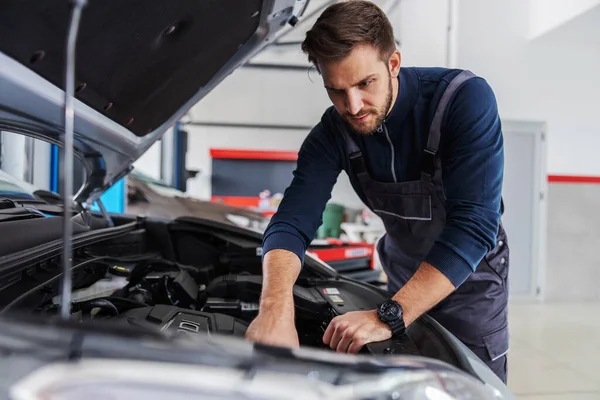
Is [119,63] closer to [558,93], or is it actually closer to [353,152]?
[353,152]

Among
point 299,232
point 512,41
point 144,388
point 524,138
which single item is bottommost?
point 144,388

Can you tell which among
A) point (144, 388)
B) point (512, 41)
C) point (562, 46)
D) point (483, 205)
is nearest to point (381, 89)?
point (483, 205)

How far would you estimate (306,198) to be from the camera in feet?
4.00

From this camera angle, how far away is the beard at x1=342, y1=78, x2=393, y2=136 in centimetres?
107

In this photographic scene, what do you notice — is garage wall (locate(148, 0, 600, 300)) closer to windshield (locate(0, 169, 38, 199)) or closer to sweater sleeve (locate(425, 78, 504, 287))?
sweater sleeve (locate(425, 78, 504, 287))

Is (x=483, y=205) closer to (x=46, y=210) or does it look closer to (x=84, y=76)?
(x=84, y=76)

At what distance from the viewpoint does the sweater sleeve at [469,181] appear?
957mm

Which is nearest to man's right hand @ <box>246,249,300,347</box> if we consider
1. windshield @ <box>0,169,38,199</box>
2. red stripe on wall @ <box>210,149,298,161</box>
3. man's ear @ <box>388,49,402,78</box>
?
man's ear @ <box>388,49,402,78</box>

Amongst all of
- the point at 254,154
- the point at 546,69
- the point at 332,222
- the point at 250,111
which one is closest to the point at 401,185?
the point at 546,69

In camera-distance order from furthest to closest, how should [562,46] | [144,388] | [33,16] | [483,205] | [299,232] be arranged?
[562,46]
[299,232]
[483,205]
[33,16]
[144,388]

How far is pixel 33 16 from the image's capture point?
2.19 ft

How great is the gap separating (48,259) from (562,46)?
14.4ft

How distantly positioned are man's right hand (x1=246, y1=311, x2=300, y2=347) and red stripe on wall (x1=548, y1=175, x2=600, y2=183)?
13.3 ft

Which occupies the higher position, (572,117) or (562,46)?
(562,46)
